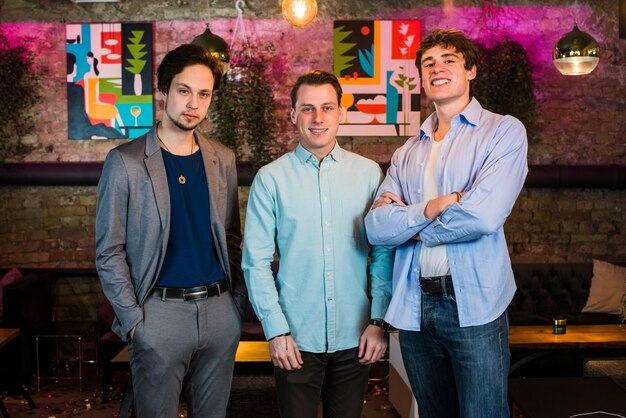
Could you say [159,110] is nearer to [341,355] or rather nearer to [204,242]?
[204,242]

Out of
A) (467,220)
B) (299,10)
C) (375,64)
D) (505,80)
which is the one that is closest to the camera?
(467,220)

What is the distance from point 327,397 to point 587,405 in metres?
1.48

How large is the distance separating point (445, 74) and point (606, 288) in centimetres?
445

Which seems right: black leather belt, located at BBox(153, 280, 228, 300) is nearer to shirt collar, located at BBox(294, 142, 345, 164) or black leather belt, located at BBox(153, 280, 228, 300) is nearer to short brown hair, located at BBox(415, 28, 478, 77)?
shirt collar, located at BBox(294, 142, 345, 164)

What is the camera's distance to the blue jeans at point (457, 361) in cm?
235

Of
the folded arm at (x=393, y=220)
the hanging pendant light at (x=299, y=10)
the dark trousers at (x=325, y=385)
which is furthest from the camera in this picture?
the hanging pendant light at (x=299, y=10)

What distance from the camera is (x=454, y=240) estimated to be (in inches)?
93.4

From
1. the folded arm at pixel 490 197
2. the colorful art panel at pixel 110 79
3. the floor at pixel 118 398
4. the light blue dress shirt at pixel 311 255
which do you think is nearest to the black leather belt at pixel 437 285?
the folded arm at pixel 490 197

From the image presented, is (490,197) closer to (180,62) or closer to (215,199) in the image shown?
(215,199)

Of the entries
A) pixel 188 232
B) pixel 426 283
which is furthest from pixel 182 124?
pixel 426 283

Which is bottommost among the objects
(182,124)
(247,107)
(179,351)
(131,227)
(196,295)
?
(179,351)

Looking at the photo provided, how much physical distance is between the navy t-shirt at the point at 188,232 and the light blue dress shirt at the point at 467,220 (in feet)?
2.23

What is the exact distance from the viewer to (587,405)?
11.0ft

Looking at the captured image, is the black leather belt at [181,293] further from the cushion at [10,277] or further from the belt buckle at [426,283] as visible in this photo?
the cushion at [10,277]
